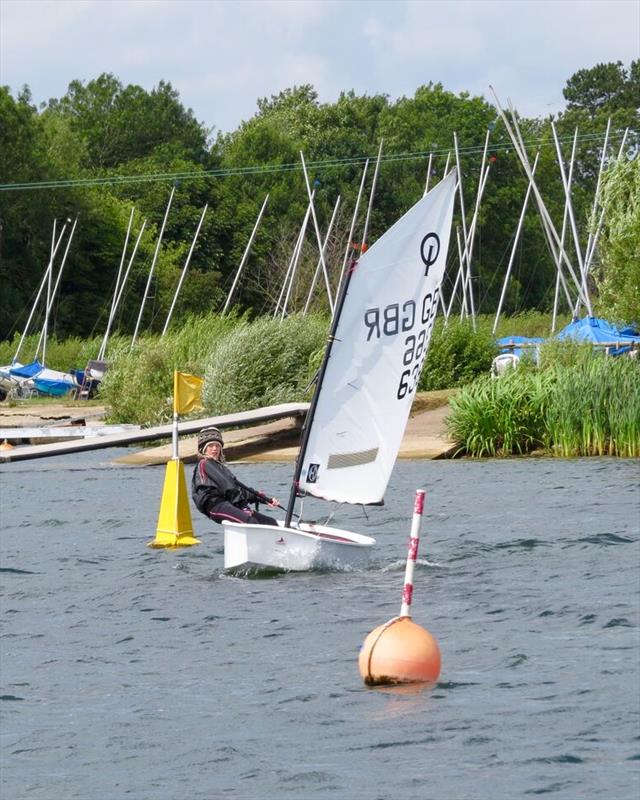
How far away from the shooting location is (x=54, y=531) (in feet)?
74.8

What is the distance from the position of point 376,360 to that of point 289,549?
2619 mm

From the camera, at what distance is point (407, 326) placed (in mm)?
18422

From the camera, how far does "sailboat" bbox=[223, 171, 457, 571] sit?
17875mm

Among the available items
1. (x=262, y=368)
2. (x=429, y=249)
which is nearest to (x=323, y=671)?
(x=429, y=249)

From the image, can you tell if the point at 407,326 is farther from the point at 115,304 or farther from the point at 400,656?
the point at 115,304

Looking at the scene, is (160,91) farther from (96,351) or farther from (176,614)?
(176,614)

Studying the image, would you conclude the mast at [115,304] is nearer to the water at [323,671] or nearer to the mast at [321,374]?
the water at [323,671]

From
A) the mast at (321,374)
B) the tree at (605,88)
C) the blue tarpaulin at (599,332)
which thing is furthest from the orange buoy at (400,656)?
the tree at (605,88)

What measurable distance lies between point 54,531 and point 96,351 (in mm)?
45801

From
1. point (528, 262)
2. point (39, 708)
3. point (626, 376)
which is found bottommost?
point (39, 708)

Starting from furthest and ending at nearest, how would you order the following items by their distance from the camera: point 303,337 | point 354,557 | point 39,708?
point 303,337
point 354,557
point 39,708

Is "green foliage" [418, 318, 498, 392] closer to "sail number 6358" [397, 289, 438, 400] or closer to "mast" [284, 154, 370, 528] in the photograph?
"sail number 6358" [397, 289, 438, 400]

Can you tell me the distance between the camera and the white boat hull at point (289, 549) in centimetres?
1678

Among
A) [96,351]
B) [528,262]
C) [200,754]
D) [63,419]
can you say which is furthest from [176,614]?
[528,262]
